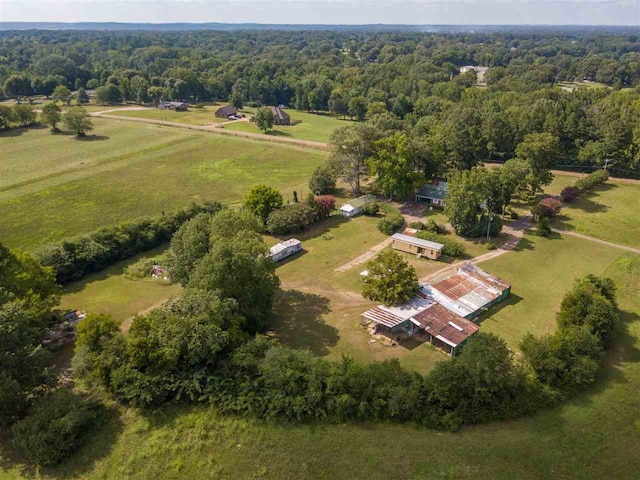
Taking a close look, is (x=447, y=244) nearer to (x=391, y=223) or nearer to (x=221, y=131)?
(x=391, y=223)

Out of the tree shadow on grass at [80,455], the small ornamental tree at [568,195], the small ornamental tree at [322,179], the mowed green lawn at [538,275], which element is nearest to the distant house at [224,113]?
the small ornamental tree at [322,179]

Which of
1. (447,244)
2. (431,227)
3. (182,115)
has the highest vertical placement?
(447,244)

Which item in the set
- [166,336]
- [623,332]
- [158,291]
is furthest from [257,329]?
[623,332]

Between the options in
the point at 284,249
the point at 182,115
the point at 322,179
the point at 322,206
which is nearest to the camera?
the point at 284,249

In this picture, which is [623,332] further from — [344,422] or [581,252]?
[344,422]

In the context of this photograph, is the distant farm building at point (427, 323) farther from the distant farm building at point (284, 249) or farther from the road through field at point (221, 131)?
the road through field at point (221, 131)

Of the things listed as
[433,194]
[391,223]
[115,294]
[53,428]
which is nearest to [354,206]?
[391,223]
